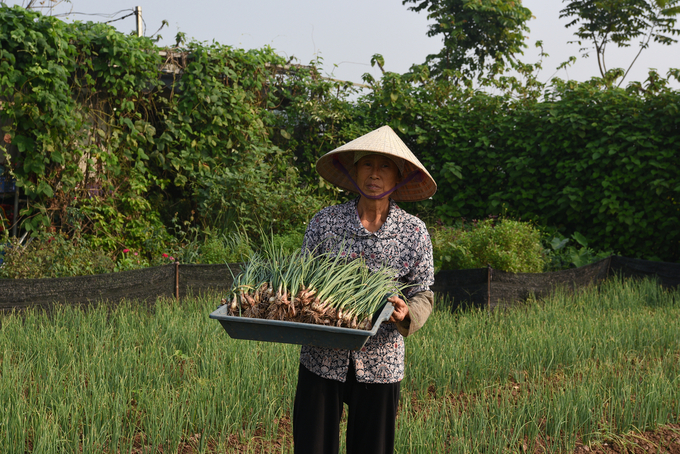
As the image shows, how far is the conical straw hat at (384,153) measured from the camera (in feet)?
6.44

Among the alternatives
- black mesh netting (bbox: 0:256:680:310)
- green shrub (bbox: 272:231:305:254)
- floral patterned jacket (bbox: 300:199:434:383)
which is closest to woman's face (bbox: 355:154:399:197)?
floral patterned jacket (bbox: 300:199:434:383)

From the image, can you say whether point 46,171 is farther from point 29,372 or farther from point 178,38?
point 29,372

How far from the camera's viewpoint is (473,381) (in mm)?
3318

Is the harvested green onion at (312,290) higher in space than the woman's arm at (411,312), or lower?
higher

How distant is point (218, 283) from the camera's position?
16.3ft

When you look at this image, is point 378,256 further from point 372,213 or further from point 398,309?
point 398,309

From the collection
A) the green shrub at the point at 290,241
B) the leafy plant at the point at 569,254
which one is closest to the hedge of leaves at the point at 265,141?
the leafy plant at the point at 569,254

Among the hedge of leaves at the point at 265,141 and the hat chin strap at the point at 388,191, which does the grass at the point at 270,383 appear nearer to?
the hat chin strap at the point at 388,191

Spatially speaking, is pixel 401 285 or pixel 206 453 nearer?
pixel 401 285

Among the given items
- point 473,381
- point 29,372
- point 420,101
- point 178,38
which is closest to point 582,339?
point 473,381

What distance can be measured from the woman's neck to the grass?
99 cm

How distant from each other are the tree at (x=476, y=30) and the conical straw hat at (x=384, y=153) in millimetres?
12415

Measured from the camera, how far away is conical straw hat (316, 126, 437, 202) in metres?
1.96

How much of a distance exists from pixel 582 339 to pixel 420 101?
506 centimetres
